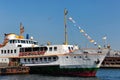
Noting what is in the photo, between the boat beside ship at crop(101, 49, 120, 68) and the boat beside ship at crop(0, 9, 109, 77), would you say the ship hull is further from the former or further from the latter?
the boat beside ship at crop(101, 49, 120, 68)

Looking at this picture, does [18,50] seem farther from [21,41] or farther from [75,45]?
[75,45]

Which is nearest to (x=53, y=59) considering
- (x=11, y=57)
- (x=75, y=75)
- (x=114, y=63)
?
(x=75, y=75)

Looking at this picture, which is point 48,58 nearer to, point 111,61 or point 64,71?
point 64,71

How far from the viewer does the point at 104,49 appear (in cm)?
5081

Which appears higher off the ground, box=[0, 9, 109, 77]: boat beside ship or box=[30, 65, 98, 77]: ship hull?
box=[0, 9, 109, 77]: boat beside ship

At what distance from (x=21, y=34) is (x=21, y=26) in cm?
162

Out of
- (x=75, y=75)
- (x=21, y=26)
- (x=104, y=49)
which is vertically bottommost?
(x=75, y=75)

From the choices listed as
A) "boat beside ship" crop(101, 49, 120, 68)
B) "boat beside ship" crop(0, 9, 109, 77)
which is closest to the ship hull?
"boat beside ship" crop(0, 9, 109, 77)

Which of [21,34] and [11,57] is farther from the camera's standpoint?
[21,34]

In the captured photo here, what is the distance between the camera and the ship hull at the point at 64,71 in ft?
168

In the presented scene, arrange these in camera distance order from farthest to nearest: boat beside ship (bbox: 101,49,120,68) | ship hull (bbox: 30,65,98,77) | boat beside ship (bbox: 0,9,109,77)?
boat beside ship (bbox: 101,49,120,68) < ship hull (bbox: 30,65,98,77) < boat beside ship (bbox: 0,9,109,77)

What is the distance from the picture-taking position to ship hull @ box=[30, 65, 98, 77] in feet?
168

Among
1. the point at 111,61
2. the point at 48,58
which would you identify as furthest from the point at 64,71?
the point at 111,61

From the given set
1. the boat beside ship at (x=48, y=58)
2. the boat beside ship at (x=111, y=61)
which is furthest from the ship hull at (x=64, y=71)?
the boat beside ship at (x=111, y=61)
